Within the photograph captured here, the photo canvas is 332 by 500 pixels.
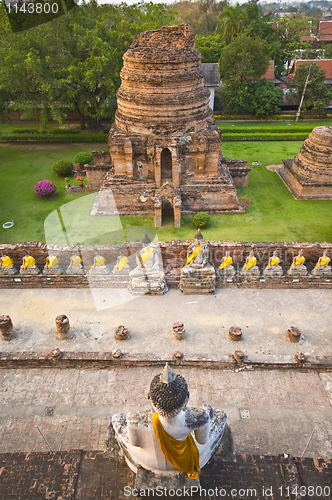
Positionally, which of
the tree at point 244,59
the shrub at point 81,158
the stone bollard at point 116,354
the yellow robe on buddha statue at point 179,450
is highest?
the tree at point 244,59

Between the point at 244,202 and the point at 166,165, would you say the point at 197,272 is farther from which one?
the point at 244,202

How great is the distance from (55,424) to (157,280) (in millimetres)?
5355

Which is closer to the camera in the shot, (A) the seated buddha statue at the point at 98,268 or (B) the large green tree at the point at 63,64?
(A) the seated buddha statue at the point at 98,268

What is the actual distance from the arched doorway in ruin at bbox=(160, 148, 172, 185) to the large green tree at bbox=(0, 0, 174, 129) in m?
8.28

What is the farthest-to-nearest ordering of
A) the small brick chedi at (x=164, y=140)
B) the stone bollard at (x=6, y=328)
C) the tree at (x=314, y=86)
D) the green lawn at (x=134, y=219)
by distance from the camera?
the tree at (x=314, y=86), the small brick chedi at (x=164, y=140), the green lawn at (x=134, y=219), the stone bollard at (x=6, y=328)

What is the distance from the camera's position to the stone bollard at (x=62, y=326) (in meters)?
10.0

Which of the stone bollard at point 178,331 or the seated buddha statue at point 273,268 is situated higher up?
the seated buddha statue at point 273,268

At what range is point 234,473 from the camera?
574 cm

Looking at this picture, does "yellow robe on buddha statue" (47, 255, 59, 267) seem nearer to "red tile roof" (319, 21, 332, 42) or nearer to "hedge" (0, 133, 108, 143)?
"hedge" (0, 133, 108, 143)

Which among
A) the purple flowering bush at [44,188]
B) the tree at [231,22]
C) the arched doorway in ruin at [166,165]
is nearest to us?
the arched doorway in ruin at [166,165]

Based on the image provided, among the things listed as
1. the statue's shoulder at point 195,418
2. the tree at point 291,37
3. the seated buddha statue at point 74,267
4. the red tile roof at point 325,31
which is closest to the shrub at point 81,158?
the seated buddha statue at point 74,267

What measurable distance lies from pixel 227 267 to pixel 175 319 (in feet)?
8.62

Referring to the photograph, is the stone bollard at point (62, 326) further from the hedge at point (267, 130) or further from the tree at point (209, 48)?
the tree at point (209, 48)

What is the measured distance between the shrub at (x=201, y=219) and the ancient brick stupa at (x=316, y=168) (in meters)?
6.22
